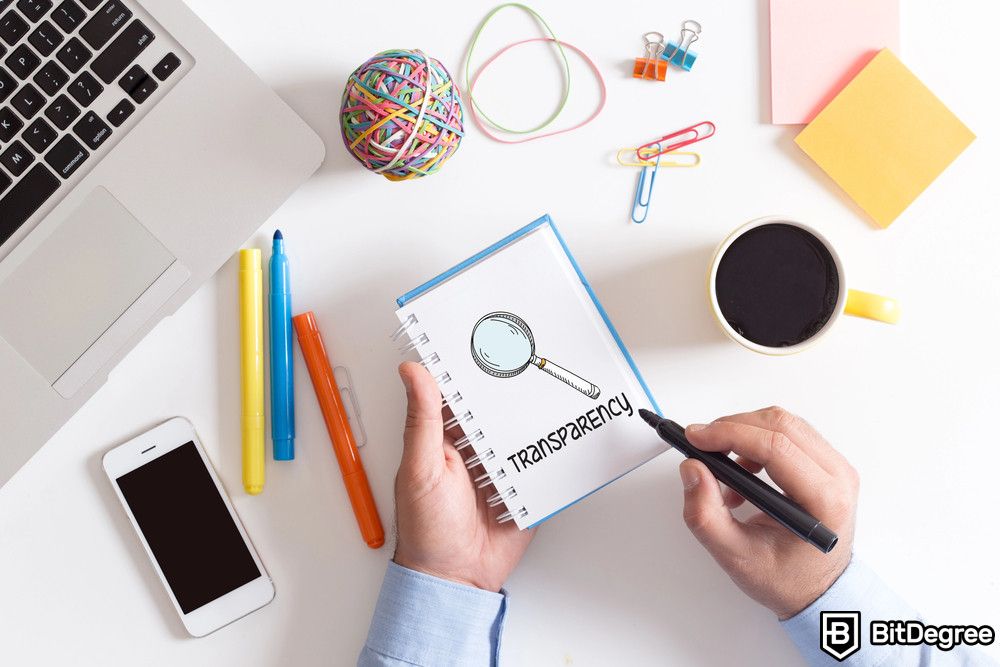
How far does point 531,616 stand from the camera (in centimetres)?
79

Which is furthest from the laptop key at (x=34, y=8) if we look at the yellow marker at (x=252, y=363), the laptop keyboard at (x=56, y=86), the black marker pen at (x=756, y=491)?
the black marker pen at (x=756, y=491)

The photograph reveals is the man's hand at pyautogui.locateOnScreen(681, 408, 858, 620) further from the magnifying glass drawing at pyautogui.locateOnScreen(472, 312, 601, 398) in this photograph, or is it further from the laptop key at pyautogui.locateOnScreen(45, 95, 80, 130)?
the laptop key at pyautogui.locateOnScreen(45, 95, 80, 130)

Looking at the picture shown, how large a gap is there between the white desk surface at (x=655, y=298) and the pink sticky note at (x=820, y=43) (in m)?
0.02

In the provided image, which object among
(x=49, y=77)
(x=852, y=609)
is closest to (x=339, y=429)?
(x=49, y=77)

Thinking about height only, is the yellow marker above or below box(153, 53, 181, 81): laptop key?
below

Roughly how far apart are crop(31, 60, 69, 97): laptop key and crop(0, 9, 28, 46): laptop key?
0.11 ft

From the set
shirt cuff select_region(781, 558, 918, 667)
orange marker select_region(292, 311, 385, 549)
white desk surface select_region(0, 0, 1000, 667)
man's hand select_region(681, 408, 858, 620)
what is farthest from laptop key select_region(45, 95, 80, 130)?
shirt cuff select_region(781, 558, 918, 667)

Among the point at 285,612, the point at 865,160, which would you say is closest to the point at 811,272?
the point at 865,160

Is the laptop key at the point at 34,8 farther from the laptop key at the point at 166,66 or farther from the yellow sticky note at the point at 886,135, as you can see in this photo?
the yellow sticky note at the point at 886,135

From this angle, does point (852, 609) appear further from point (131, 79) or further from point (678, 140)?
point (131, 79)

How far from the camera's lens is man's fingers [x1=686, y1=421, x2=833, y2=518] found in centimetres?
66

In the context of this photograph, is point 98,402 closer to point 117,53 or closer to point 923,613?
point 117,53

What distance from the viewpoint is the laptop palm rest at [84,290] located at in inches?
28.1

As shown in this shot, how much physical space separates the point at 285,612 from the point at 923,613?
0.67m
